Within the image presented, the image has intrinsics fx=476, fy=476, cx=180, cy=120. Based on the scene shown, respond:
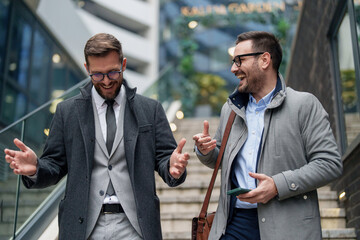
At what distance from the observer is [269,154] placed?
260 cm

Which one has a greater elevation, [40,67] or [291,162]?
[40,67]

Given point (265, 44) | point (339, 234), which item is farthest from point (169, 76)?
point (265, 44)

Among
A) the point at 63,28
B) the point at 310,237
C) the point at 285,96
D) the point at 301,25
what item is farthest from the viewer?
the point at 63,28

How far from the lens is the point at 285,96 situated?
8.92 feet

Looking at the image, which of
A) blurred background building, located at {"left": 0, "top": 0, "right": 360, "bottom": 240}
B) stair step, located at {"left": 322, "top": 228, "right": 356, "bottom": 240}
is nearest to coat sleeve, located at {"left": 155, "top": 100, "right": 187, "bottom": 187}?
blurred background building, located at {"left": 0, "top": 0, "right": 360, "bottom": 240}

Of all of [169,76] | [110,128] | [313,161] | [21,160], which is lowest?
[313,161]

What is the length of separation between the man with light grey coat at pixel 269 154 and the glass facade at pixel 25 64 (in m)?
6.91

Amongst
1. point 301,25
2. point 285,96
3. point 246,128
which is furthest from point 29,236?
point 301,25

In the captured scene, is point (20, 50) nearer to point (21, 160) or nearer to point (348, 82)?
point (348, 82)

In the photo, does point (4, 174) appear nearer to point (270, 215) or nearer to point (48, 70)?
point (270, 215)

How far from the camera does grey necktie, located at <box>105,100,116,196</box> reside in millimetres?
2629

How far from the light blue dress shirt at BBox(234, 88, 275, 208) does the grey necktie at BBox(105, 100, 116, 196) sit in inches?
28.4

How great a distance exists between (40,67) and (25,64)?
772mm

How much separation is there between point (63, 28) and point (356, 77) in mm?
8066
